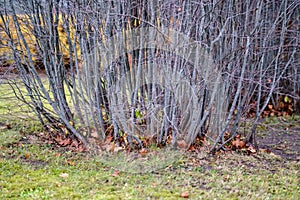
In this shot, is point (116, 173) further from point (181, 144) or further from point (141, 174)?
point (181, 144)

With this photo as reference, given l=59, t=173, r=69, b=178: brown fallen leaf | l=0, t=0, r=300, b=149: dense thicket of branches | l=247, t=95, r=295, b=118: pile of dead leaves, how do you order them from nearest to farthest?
1. l=59, t=173, r=69, b=178: brown fallen leaf
2. l=0, t=0, r=300, b=149: dense thicket of branches
3. l=247, t=95, r=295, b=118: pile of dead leaves

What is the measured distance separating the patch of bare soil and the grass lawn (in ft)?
0.98

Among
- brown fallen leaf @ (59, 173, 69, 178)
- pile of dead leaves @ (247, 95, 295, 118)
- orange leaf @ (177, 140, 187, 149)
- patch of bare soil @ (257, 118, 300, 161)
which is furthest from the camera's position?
pile of dead leaves @ (247, 95, 295, 118)

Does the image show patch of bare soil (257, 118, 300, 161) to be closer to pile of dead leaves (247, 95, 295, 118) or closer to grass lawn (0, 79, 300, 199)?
grass lawn (0, 79, 300, 199)

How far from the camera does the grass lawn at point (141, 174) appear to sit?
339 cm

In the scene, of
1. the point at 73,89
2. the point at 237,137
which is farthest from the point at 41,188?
the point at 237,137

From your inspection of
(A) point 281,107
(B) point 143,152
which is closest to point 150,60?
(B) point 143,152

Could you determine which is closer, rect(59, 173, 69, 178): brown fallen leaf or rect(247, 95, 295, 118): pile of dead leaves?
rect(59, 173, 69, 178): brown fallen leaf

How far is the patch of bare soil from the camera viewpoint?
4.94m

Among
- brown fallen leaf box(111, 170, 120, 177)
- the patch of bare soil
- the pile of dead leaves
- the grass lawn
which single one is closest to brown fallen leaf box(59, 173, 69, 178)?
the grass lawn

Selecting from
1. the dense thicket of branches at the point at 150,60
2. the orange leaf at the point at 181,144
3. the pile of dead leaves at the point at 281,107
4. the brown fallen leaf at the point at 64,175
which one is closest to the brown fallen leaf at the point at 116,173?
the brown fallen leaf at the point at 64,175

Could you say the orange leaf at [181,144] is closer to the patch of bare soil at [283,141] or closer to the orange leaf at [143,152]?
the orange leaf at [143,152]

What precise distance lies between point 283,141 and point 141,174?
2.79 m

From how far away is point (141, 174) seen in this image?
3.91m
